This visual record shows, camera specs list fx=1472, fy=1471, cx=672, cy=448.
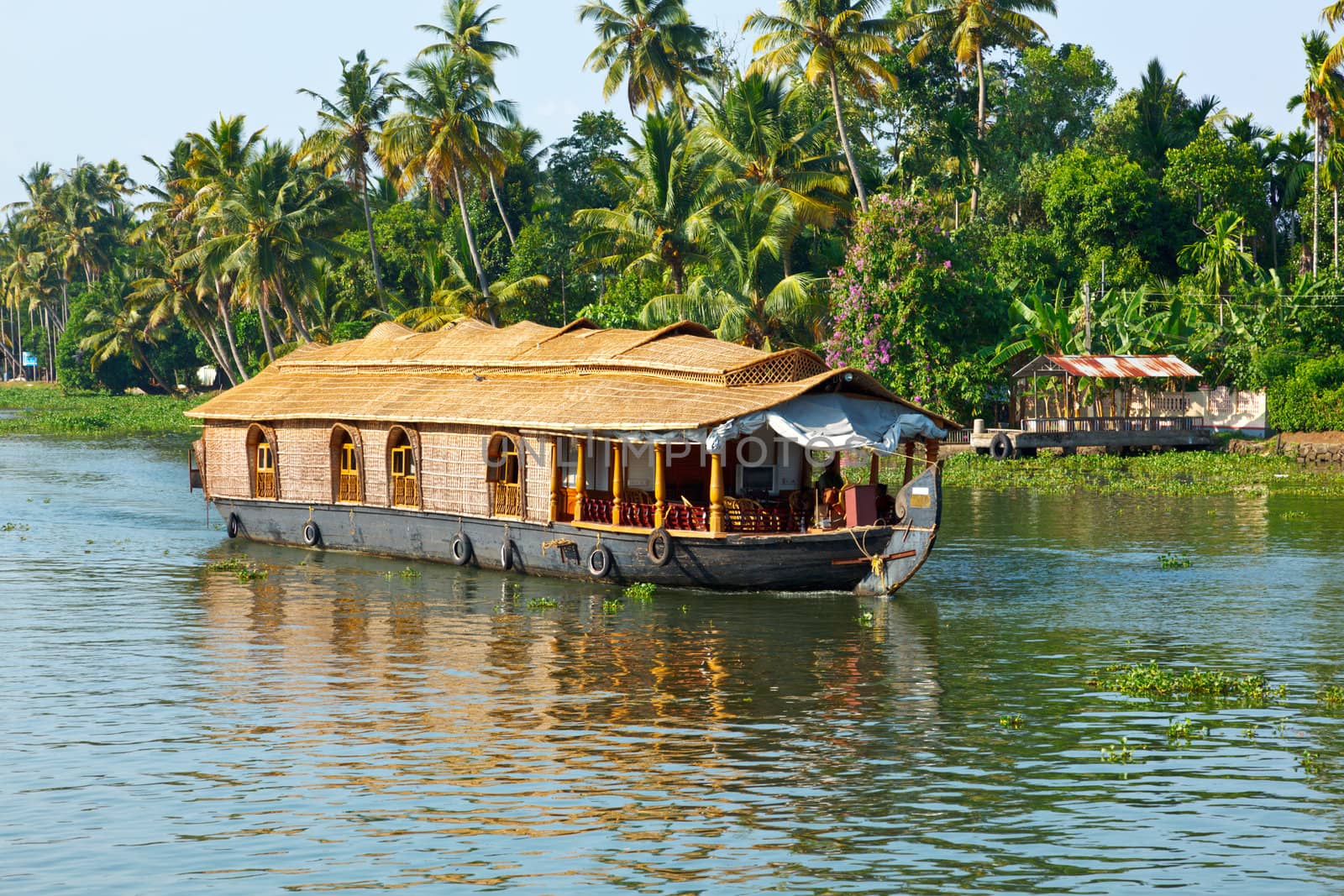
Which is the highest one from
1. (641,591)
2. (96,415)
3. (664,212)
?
(664,212)

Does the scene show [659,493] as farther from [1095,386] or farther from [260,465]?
[1095,386]

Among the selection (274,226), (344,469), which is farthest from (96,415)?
(344,469)

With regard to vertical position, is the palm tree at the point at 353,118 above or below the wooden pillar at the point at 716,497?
above

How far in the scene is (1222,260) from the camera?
4931 centimetres

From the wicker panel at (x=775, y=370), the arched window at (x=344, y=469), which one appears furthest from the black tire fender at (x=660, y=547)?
the arched window at (x=344, y=469)

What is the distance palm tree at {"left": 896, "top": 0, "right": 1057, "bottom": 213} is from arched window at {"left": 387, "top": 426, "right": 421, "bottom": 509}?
34594mm

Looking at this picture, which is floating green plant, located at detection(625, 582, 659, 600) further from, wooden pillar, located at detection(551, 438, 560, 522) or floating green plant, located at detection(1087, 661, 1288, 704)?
floating green plant, located at detection(1087, 661, 1288, 704)

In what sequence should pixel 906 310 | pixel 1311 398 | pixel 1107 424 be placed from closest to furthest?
1. pixel 1311 398
2. pixel 906 310
3. pixel 1107 424

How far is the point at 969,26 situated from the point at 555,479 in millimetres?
37692

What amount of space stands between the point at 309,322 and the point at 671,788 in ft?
184

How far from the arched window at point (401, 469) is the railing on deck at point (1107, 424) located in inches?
885

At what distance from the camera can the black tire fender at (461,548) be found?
78.1 ft

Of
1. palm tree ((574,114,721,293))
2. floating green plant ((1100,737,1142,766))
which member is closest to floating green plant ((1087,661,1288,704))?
floating green plant ((1100,737,1142,766))

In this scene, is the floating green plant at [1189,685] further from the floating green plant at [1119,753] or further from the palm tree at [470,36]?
the palm tree at [470,36]
